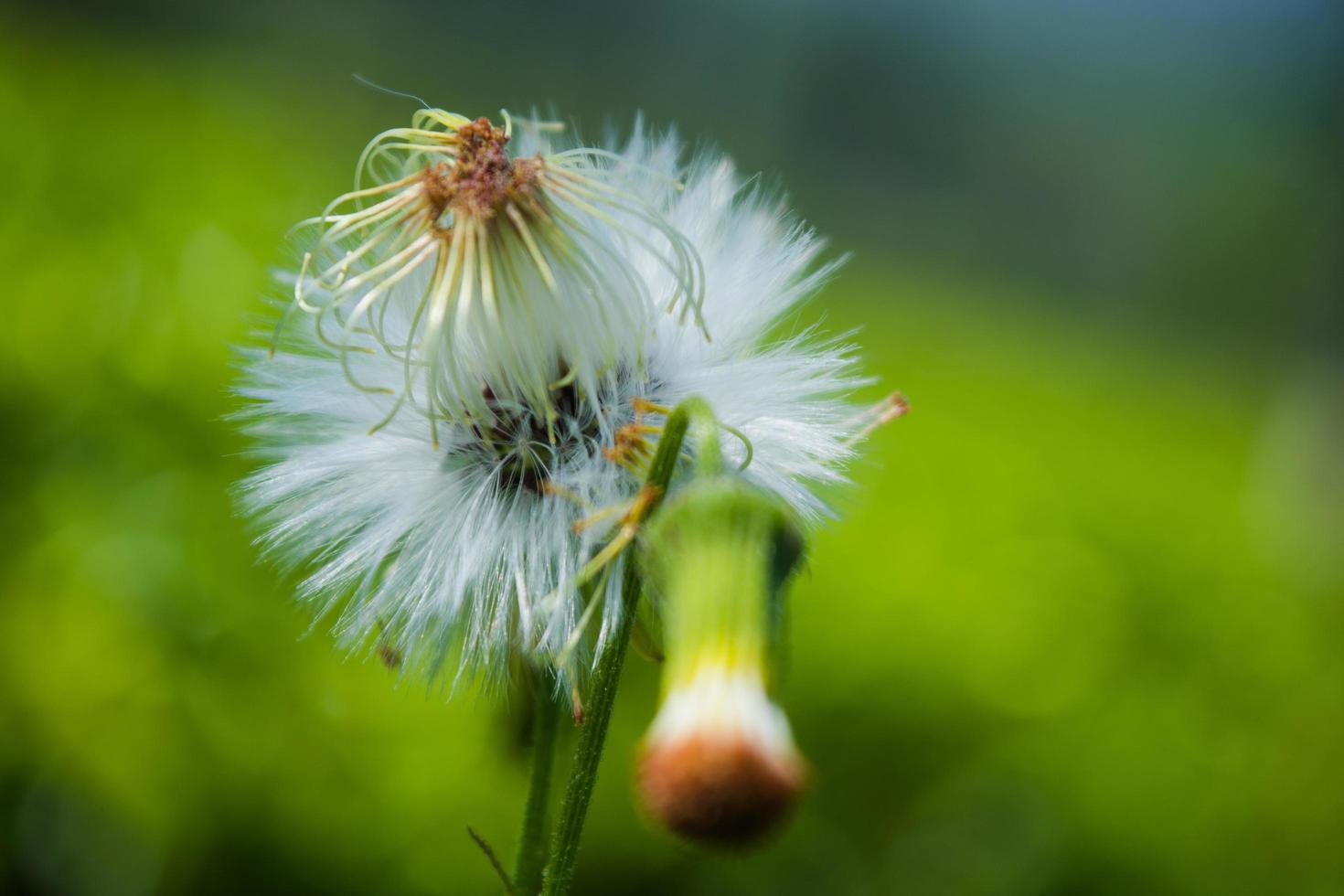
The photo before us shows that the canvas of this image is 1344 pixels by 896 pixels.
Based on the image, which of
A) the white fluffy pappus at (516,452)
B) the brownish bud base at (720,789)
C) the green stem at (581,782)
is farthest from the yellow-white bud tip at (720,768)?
the white fluffy pappus at (516,452)

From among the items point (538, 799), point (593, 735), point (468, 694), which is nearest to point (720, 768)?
point (593, 735)

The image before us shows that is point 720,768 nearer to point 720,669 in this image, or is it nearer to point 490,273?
point 720,669

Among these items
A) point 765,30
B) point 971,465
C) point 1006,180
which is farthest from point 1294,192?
point 971,465

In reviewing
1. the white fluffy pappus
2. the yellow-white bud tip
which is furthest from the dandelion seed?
the yellow-white bud tip

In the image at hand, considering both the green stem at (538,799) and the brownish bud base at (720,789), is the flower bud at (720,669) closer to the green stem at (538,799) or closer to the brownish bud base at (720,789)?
the brownish bud base at (720,789)

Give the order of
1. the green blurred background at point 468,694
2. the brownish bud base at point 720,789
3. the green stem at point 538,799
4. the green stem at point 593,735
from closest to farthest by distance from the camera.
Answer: the brownish bud base at point 720,789
the green stem at point 593,735
the green stem at point 538,799
the green blurred background at point 468,694
